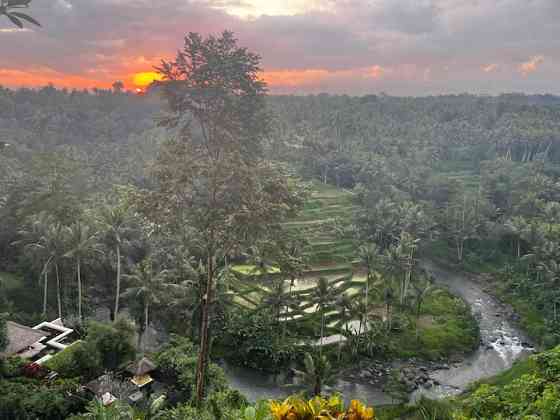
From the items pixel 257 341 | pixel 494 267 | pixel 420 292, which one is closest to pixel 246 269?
pixel 257 341

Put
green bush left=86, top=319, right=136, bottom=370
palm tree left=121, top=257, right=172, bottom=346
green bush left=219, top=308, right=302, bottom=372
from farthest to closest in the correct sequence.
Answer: green bush left=219, top=308, right=302, bottom=372
palm tree left=121, top=257, right=172, bottom=346
green bush left=86, top=319, right=136, bottom=370

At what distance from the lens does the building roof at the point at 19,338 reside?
71.0 feet

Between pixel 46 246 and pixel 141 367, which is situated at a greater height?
pixel 46 246

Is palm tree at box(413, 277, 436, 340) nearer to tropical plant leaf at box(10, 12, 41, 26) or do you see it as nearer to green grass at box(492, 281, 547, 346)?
green grass at box(492, 281, 547, 346)

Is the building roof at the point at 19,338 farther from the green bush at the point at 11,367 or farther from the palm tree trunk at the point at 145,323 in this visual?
the palm tree trunk at the point at 145,323

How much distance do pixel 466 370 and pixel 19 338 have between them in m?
26.0

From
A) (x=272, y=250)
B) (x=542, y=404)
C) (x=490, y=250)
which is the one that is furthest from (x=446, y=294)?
(x=542, y=404)

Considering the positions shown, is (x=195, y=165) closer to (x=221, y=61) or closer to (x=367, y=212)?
(x=221, y=61)

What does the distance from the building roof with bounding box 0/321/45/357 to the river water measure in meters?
10.6

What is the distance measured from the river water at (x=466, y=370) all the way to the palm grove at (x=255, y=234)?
3.78 ft

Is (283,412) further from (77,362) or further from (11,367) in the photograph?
(77,362)

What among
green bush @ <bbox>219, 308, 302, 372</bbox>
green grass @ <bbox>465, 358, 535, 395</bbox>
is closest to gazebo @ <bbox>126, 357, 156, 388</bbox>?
green bush @ <bbox>219, 308, 302, 372</bbox>

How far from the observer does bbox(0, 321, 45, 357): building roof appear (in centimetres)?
2164

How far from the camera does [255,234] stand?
1675 cm
